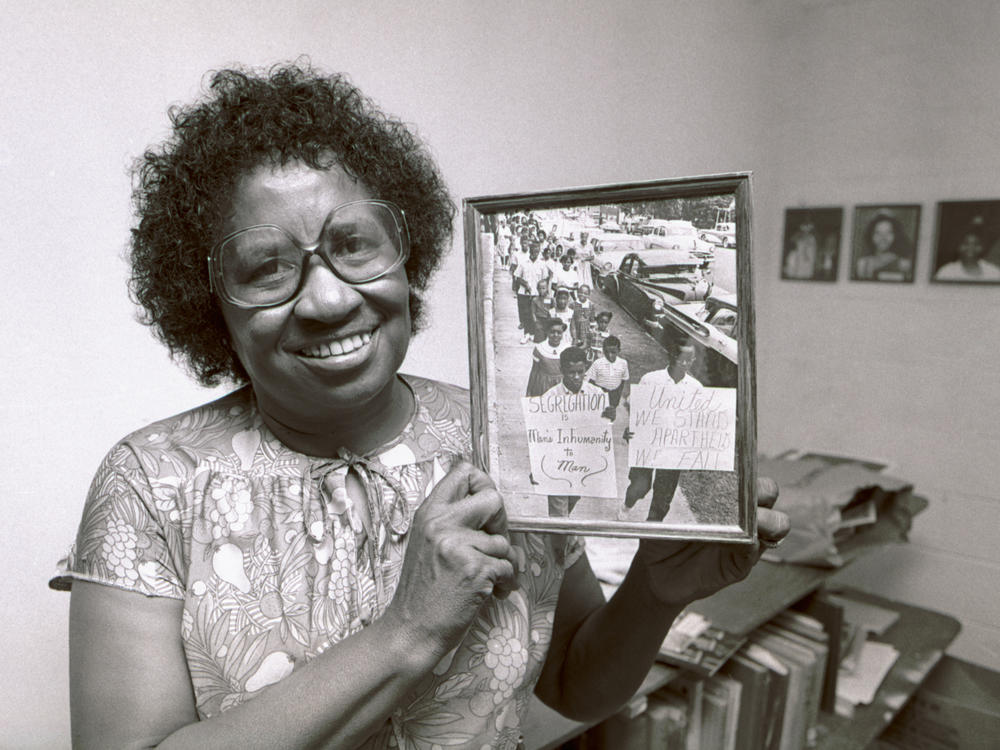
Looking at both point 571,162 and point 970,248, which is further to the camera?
point 970,248

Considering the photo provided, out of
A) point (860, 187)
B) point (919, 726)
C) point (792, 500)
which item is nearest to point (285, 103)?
point (792, 500)

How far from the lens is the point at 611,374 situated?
2.51ft

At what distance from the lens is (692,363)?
0.74 meters

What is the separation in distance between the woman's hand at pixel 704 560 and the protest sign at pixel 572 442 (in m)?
0.17

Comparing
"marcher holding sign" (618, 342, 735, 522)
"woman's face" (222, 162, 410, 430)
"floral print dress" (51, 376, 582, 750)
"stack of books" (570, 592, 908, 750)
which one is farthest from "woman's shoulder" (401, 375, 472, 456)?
"stack of books" (570, 592, 908, 750)

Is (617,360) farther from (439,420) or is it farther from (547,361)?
(439,420)

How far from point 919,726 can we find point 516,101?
2266 mm

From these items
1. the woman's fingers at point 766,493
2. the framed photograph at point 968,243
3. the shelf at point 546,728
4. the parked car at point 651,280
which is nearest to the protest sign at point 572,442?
the parked car at point 651,280

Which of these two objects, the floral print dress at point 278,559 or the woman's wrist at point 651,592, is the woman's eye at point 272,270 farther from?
the woman's wrist at point 651,592

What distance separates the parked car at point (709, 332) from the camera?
0.72m

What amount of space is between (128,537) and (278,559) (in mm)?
158

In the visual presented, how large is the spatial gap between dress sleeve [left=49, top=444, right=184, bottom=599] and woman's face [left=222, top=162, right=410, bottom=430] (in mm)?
174

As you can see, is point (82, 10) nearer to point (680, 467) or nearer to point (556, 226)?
point (556, 226)

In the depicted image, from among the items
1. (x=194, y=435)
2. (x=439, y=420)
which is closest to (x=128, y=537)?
(x=194, y=435)
